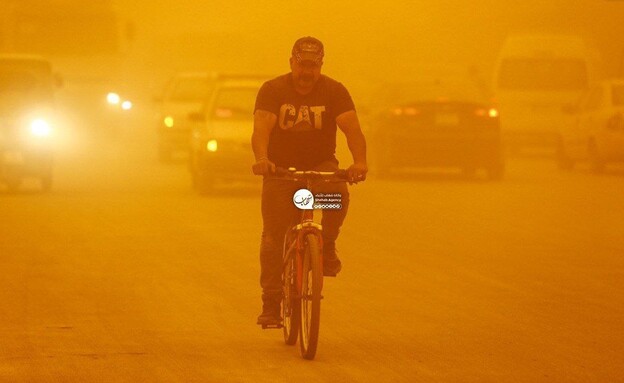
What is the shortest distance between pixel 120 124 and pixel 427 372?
3575cm

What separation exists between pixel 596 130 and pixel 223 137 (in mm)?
7135

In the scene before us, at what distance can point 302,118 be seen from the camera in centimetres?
1034

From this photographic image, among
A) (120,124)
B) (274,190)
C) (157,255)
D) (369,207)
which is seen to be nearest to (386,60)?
(120,124)

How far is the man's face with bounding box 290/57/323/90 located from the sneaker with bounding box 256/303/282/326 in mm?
1265

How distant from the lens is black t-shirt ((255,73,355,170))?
33.8 ft

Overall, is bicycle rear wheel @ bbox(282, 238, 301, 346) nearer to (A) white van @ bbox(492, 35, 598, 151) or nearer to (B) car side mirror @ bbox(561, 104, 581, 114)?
(B) car side mirror @ bbox(561, 104, 581, 114)

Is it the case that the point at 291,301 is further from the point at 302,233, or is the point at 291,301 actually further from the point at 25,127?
the point at 25,127

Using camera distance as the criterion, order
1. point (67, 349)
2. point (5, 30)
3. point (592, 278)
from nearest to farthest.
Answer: point (67, 349) → point (592, 278) → point (5, 30)

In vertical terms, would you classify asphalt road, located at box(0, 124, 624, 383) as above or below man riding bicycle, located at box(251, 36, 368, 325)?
below

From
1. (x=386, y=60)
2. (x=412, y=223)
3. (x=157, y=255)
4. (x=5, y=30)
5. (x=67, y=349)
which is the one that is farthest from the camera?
(x=386, y=60)

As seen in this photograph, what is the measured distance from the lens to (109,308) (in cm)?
1214

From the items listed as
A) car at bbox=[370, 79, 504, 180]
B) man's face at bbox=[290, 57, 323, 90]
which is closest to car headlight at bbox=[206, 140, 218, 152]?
car at bbox=[370, 79, 504, 180]

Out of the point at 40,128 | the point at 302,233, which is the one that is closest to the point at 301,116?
the point at 302,233

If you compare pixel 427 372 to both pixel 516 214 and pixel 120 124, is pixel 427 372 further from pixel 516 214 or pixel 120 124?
pixel 120 124
